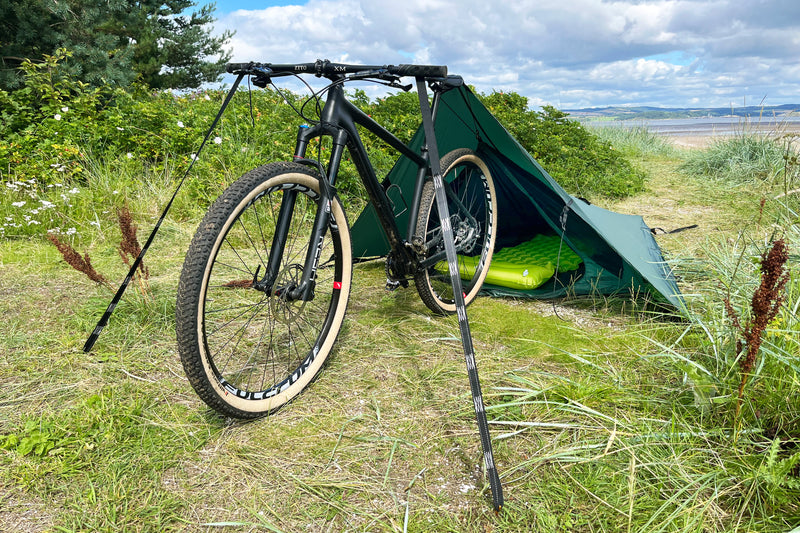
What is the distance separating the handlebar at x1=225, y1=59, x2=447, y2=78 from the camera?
2.09 meters

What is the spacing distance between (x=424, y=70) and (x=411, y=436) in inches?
58.7

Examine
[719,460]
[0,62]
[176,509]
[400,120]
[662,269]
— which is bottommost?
→ [176,509]

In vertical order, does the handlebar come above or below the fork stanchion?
above

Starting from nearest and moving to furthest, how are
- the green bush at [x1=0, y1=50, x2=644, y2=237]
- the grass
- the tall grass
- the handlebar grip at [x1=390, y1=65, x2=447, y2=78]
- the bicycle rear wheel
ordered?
the grass < the handlebar grip at [x1=390, y1=65, x2=447, y2=78] < the bicycle rear wheel < the green bush at [x1=0, y1=50, x2=644, y2=237] < the tall grass

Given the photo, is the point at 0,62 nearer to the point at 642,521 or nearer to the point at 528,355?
the point at 528,355

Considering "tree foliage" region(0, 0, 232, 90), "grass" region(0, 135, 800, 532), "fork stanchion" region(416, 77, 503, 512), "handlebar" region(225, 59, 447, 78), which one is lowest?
"grass" region(0, 135, 800, 532)

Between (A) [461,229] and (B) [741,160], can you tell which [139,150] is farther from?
(B) [741,160]

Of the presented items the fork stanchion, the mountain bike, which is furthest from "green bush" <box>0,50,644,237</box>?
the fork stanchion

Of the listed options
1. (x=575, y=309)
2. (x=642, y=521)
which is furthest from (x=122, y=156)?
(x=642, y=521)

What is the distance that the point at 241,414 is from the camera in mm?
2045

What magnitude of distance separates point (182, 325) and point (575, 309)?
2.46 metres

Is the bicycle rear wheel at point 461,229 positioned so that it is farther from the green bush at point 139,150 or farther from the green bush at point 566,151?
the green bush at point 566,151

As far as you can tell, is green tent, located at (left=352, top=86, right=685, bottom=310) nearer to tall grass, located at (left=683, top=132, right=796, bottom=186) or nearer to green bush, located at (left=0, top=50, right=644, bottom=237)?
green bush, located at (left=0, top=50, right=644, bottom=237)

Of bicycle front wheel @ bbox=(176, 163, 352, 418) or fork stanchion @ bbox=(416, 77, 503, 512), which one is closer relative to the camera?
fork stanchion @ bbox=(416, 77, 503, 512)
